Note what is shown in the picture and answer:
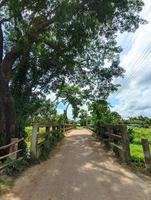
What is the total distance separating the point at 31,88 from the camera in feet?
53.3

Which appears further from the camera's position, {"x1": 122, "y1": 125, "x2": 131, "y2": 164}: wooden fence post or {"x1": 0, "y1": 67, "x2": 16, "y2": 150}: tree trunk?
{"x1": 0, "y1": 67, "x2": 16, "y2": 150}: tree trunk

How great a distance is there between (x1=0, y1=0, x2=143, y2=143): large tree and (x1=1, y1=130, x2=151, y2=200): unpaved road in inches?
156

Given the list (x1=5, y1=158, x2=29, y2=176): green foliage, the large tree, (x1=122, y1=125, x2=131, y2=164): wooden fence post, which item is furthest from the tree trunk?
(x1=122, y1=125, x2=131, y2=164): wooden fence post

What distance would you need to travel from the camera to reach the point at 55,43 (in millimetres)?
13906

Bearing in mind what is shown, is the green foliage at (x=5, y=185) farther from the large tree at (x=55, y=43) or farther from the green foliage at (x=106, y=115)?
the green foliage at (x=106, y=115)

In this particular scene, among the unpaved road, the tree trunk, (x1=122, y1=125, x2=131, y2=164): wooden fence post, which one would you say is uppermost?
the tree trunk

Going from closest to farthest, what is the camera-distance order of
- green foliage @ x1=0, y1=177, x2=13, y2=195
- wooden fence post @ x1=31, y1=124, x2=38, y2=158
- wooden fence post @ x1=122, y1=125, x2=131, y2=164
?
1. green foliage @ x1=0, y1=177, x2=13, y2=195
2. wooden fence post @ x1=122, y1=125, x2=131, y2=164
3. wooden fence post @ x1=31, y1=124, x2=38, y2=158

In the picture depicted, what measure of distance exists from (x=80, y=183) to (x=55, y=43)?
8.41 m

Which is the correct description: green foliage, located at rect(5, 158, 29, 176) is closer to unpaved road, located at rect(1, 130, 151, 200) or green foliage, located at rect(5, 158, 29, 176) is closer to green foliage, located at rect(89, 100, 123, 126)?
unpaved road, located at rect(1, 130, 151, 200)

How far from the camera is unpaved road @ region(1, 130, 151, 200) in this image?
20.1ft

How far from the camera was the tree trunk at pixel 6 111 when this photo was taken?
1168cm

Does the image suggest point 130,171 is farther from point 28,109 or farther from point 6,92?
point 28,109

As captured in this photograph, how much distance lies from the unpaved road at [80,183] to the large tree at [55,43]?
13.0ft

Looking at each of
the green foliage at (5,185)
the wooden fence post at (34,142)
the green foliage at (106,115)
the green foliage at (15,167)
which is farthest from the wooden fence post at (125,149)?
the green foliage at (106,115)
